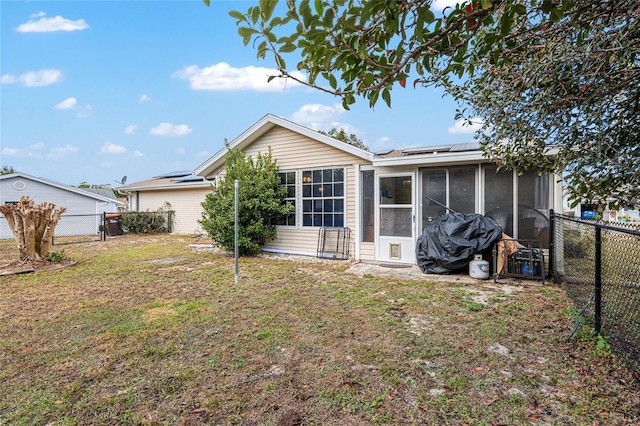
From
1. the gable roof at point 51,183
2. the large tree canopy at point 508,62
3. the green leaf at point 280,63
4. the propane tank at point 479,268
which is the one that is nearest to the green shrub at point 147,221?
the gable roof at point 51,183

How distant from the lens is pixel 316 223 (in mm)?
8734

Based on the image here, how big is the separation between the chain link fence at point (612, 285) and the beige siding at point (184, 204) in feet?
45.1

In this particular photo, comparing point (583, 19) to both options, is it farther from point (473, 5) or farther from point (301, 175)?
point (301, 175)

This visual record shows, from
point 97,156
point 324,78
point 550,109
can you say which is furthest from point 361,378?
point 97,156

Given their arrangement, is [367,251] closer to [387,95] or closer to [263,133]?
[263,133]

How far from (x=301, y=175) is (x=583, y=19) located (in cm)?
698

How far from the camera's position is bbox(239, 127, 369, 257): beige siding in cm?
811

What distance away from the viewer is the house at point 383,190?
6328mm

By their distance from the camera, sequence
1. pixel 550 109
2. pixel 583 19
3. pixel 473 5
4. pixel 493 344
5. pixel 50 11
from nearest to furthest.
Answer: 1. pixel 473 5
2. pixel 583 19
3. pixel 550 109
4. pixel 493 344
5. pixel 50 11

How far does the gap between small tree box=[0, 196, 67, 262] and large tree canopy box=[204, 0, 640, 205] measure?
8081 mm

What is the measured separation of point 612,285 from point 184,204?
15.9 metres

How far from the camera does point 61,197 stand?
17.4 meters

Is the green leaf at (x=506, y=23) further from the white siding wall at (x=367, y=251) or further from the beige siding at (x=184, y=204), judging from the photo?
the beige siding at (x=184, y=204)

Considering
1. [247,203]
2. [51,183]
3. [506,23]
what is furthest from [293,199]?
[51,183]
